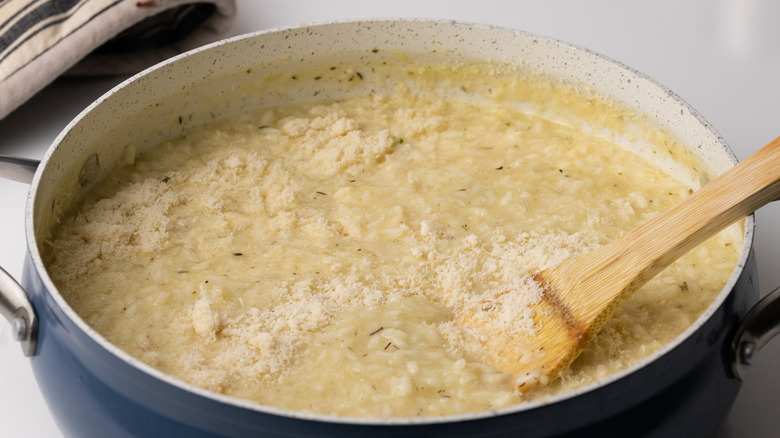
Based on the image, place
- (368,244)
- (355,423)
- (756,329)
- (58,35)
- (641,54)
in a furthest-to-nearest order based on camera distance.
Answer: (641,54)
(58,35)
(368,244)
(756,329)
(355,423)

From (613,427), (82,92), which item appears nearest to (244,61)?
(82,92)

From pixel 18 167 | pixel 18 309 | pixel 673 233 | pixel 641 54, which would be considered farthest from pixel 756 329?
pixel 641 54

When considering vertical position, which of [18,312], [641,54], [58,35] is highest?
[58,35]

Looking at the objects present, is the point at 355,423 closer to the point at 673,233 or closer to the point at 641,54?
the point at 673,233

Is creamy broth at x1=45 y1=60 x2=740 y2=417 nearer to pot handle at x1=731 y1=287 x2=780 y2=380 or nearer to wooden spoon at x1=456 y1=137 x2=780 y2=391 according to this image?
wooden spoon at x1=456 y1=137 x2=780 y2=391

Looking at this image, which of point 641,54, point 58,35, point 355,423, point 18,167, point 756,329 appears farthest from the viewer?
point 641,54

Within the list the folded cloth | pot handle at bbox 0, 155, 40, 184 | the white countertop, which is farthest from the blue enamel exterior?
the folded cloth

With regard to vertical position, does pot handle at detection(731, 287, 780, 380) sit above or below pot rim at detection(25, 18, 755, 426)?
below
